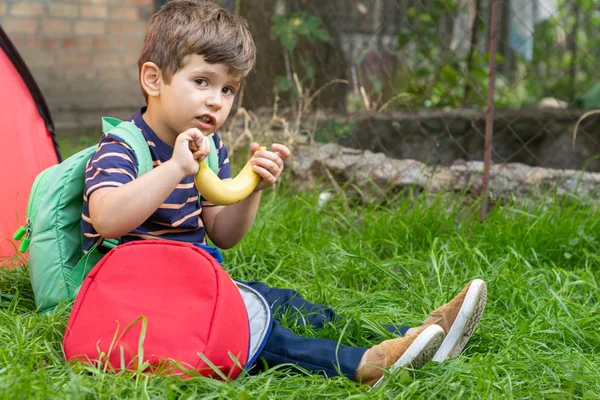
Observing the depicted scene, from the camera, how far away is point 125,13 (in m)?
5.50

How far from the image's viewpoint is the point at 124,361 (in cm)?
158

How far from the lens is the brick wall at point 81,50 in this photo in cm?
519

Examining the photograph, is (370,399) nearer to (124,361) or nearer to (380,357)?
(380,357)

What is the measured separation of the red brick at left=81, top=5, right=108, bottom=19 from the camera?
5363mm

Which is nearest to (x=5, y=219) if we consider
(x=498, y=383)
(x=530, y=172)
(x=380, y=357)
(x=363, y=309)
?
(x=363, y=309)

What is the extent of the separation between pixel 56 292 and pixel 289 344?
64 centimetres

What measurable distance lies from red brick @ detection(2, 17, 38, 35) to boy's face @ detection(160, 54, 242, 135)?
3.69m

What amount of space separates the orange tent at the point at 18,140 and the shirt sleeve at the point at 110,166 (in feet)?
2.08

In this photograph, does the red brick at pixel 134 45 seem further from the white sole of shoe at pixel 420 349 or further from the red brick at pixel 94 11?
the white sole of shoe at pixel 420 349

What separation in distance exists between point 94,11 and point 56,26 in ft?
0.96

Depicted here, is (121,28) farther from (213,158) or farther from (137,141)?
(137,141)

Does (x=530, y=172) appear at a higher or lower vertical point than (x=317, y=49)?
lower

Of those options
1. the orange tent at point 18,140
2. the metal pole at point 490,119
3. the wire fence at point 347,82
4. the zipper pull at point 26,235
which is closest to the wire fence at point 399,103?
the wire fence at point 347,82

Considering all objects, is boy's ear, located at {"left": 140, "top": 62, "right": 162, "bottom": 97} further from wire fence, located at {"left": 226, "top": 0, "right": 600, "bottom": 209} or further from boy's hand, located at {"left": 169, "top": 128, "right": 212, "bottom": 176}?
wire fence, located at {"left": 226, "top": 0, "right": 600, "bottom": 209}
